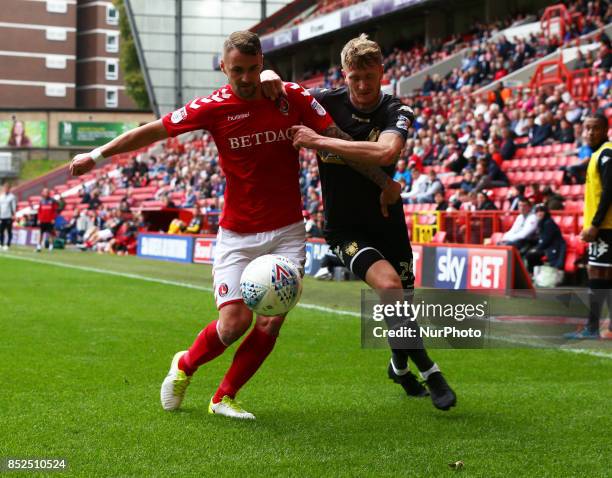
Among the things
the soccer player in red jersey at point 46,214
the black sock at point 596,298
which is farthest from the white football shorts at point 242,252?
the soccer player in red jersey at point 46,214

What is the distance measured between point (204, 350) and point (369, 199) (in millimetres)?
1360

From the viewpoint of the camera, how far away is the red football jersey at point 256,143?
5645 millimetres

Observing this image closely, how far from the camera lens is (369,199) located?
20.1ft

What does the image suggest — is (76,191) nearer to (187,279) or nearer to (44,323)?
(187,279)

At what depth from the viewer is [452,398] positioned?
572 cm

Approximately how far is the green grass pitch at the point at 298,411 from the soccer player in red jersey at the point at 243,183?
0.33 meters

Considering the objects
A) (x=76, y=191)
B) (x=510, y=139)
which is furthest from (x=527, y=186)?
(x=76, y=191)

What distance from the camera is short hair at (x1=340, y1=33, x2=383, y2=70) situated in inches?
226

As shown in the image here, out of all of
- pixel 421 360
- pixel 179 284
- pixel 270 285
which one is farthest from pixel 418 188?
pixel 270 285

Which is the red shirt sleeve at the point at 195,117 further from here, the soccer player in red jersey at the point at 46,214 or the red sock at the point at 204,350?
the soccer player in red jersey at the point at 46,214

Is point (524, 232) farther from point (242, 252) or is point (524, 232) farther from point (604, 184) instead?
point (242, 252)

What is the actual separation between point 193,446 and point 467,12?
34295 mm

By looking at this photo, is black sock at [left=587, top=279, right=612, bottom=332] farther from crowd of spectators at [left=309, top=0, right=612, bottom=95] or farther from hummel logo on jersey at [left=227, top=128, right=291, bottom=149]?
crowd of spectators at [left=309, top=0, right=612, bottom=95]

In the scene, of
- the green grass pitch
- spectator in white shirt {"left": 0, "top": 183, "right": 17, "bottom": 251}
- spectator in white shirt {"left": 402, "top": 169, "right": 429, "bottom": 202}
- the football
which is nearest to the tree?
spectator in white shirt {"left": 0, "top": 183, "right": 17, "bottom": 251}
